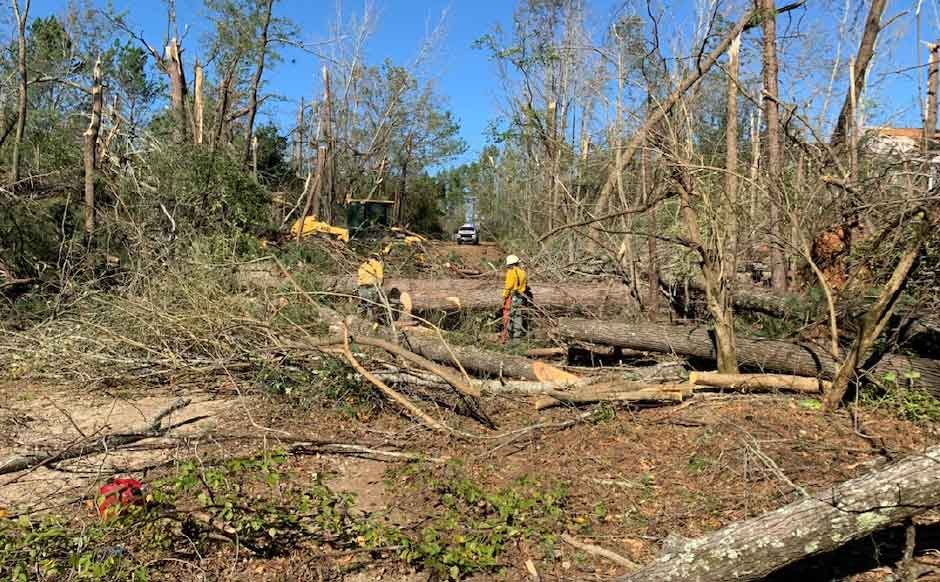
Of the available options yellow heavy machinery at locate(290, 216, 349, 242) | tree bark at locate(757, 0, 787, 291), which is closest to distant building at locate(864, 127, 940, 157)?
tree bark at locate(757, 0, 787, 291)

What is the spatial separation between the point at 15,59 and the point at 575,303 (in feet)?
45.7

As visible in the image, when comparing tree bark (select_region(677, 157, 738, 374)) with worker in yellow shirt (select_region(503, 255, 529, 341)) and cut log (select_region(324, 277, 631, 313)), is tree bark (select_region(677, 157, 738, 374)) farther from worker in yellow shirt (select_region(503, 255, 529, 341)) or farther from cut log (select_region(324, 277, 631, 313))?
worker in yellow shirt (select_region(503, 255, 529, 341))

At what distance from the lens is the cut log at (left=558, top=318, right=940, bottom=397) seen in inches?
211

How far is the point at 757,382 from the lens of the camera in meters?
5.58

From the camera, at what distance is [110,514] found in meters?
3.46

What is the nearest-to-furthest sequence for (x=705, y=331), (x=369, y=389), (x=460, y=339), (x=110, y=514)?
(x=110, y=514) → (x=369, y=389) → (x=705, y=331) → (x=460, y=339)

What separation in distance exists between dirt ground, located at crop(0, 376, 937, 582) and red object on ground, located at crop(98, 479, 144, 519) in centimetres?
18

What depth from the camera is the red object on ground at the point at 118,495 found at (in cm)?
362

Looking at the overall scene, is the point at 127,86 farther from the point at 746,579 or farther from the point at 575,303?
the point at 746,579

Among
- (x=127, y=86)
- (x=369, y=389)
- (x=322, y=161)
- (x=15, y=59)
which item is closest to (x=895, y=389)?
(x=369, y=389)

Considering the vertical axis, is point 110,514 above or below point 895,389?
below

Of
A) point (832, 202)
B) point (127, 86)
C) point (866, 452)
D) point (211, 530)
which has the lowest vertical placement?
point (211, 530)

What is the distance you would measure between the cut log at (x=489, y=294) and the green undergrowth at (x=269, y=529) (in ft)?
16.9

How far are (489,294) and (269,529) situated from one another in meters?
6.45
